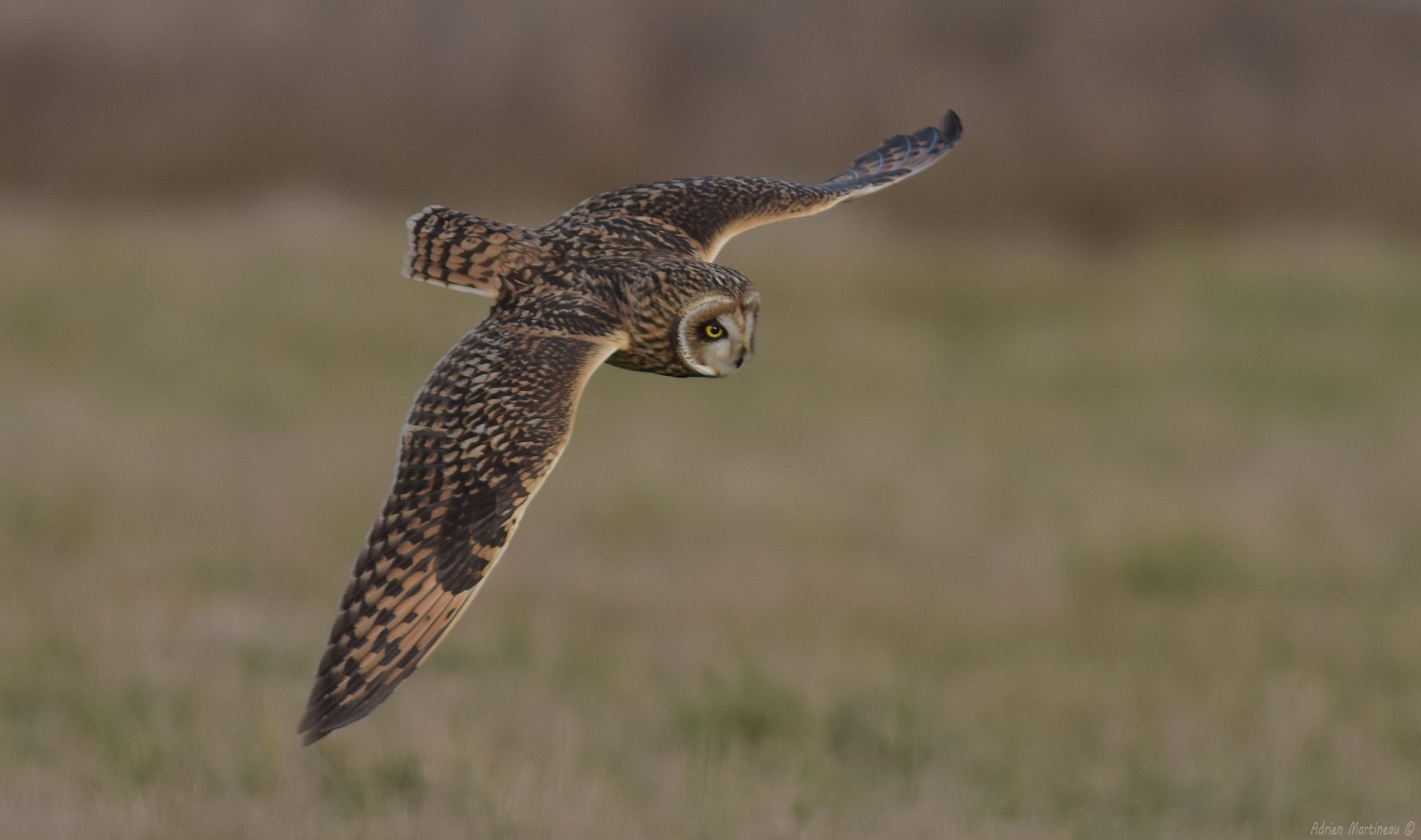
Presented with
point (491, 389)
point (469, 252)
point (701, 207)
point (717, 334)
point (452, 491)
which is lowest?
point (452, 491)

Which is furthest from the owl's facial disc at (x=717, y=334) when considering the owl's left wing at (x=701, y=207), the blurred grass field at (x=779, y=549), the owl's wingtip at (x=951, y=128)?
the blurred grass field at (x=779, y=549)

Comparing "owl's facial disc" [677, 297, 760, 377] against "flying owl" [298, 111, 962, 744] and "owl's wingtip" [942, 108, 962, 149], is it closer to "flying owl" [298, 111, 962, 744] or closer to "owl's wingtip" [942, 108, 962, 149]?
"flying owl" [298, 111, 962, 744]

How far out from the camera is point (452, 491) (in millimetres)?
3369

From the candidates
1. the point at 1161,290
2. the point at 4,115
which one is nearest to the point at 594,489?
the point at 4,115

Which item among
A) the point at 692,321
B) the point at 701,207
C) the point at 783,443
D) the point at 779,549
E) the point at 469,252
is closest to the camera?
the point at 692,321

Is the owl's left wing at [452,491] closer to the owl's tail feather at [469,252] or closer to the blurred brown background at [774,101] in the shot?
the owl's tail feather at [469,252]

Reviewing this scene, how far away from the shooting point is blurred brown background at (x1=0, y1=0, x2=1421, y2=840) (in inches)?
284

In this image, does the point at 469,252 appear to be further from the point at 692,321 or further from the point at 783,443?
the point at 783,443

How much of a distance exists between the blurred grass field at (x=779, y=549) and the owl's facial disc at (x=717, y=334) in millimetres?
2628

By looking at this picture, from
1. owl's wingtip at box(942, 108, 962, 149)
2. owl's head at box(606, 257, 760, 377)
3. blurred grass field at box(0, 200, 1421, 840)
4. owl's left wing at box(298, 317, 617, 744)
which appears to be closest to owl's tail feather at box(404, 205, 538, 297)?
owl's left wing at box(298, 317, 617, 744)

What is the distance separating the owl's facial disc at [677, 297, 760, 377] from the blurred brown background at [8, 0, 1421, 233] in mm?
16432

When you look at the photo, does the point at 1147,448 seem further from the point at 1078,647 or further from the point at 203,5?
the point at 203,5

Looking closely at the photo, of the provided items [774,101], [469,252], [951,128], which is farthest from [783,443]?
[469,252]

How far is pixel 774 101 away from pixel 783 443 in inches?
208
